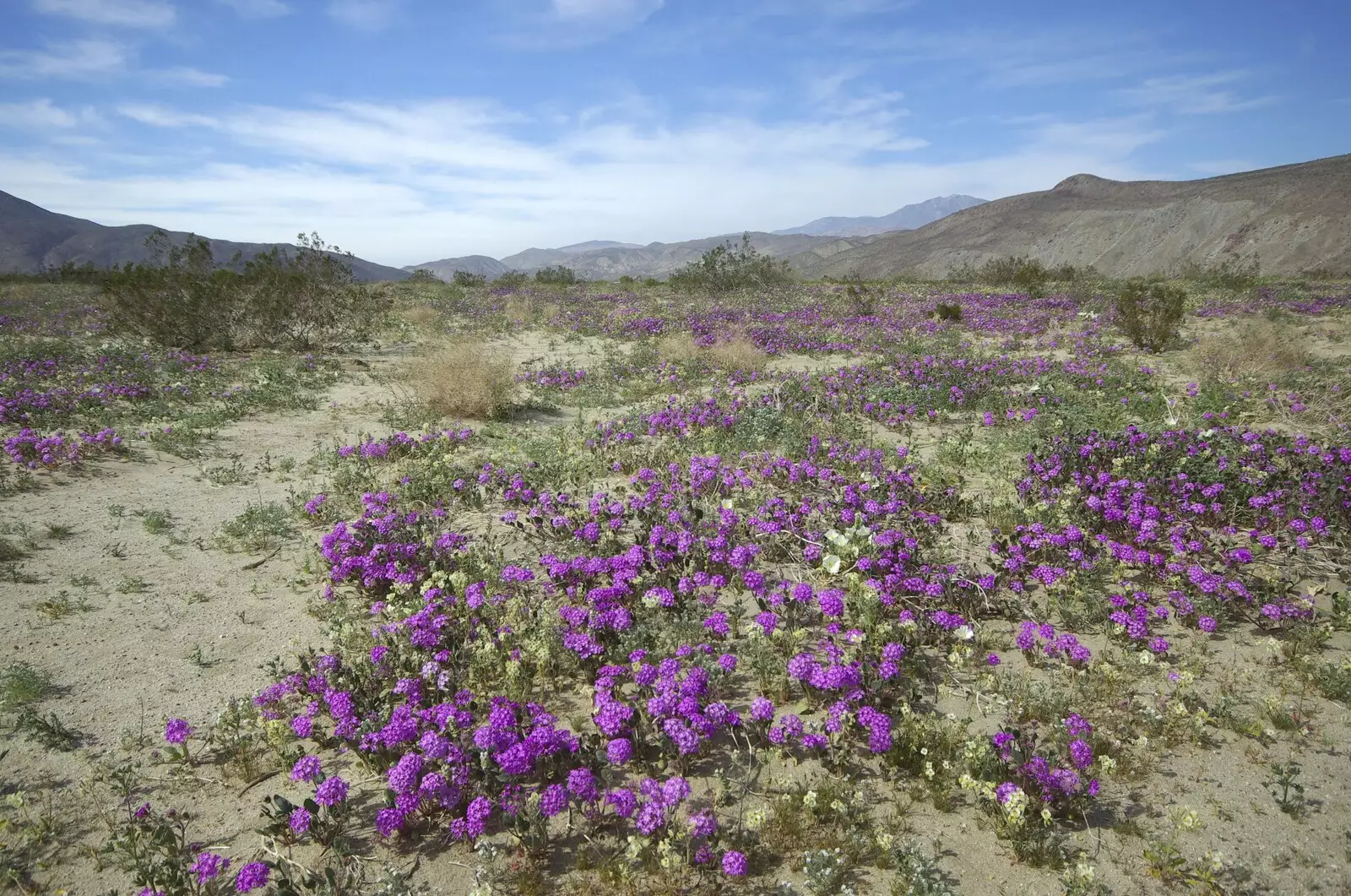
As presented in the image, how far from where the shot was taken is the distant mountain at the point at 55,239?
127 metres

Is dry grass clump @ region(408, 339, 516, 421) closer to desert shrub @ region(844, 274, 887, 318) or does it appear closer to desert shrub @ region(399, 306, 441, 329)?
desert shrub @ region(399, 306, 441, 329)

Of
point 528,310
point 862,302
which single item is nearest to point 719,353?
point 862,302

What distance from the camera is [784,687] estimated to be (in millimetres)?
4125

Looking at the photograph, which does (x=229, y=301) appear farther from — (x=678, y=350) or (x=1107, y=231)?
(x=1107, y=231)

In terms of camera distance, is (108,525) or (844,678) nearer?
(844,678)

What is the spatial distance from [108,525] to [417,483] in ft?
9.94

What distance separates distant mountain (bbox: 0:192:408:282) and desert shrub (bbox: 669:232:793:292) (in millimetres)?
114222

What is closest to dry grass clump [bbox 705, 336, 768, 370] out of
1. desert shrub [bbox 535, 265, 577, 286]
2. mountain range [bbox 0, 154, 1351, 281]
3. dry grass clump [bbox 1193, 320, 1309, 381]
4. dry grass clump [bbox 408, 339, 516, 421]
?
dry grass clump [bbox 408, 339, 516, 421]

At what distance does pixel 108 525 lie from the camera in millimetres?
6320

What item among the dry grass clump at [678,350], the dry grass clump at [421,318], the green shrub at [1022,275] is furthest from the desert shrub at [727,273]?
the dry grass clump at [678,350]

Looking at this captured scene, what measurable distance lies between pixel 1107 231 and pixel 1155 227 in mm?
6929

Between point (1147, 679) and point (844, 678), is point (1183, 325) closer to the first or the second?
point (1147, 679)

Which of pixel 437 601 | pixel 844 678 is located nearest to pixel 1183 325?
pixel 844 678

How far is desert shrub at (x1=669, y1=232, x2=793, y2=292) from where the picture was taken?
32406 millimetres
